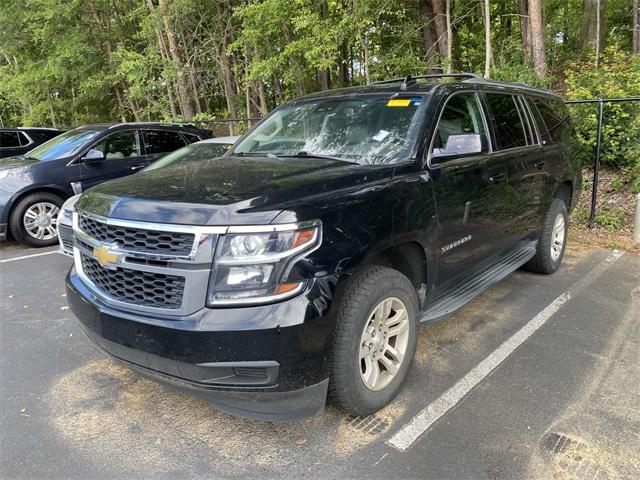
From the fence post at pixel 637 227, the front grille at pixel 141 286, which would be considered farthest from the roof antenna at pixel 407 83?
the fence post at pixel 637 227

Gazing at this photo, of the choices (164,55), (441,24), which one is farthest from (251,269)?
(164,55)

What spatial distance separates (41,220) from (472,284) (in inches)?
241

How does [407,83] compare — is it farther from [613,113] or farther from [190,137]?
[190,137]

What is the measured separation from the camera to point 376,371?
9.02 feet

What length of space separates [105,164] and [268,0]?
253 inches

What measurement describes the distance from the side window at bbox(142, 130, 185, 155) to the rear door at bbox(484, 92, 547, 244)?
5833 mm

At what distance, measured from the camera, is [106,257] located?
2498 millimetres

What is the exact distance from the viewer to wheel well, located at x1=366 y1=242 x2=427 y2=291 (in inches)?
111

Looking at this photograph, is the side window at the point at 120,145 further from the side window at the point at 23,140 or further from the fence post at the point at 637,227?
the fence post at the point at 637,227

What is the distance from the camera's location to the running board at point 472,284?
328cm

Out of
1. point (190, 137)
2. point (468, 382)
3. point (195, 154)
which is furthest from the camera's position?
point (190, 137)

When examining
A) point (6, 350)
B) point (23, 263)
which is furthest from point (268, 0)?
point (6, 350)

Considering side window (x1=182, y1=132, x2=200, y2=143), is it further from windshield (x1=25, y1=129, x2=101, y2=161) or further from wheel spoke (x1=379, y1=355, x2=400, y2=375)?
wheel spoke (x1=379, y1=355, x2=400, y2=375)

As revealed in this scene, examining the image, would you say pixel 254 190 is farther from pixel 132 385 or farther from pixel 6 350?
pixel 6 350
